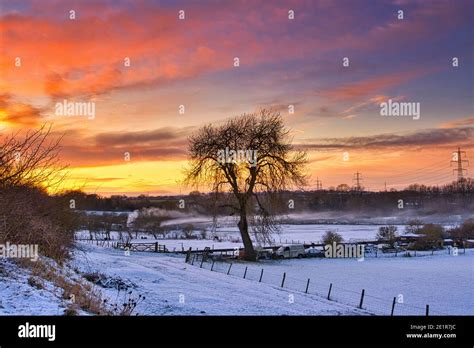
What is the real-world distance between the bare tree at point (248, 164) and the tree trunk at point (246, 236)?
0.29ft

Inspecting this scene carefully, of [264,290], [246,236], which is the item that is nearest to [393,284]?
[264,290]

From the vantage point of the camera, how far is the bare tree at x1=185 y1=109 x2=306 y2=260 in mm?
39938

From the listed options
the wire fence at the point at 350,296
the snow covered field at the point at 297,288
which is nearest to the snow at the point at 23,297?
the snow covered field at the point at 297,288

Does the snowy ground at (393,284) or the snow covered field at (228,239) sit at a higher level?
the snowy ground at (393,284)

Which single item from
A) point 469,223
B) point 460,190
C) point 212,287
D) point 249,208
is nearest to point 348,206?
point 460,190

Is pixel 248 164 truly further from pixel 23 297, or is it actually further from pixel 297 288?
pixel 23 297

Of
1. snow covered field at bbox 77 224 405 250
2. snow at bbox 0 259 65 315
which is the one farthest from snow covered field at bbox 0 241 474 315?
snow covered field at bbox 77 224 405 250

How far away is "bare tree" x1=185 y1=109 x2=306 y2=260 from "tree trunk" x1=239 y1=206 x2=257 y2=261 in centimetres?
9

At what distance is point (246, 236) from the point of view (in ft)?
139

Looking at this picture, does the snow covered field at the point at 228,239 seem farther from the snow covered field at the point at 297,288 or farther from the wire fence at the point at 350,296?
the wire fence at the point at 350,296

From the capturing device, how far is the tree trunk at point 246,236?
41394mm
